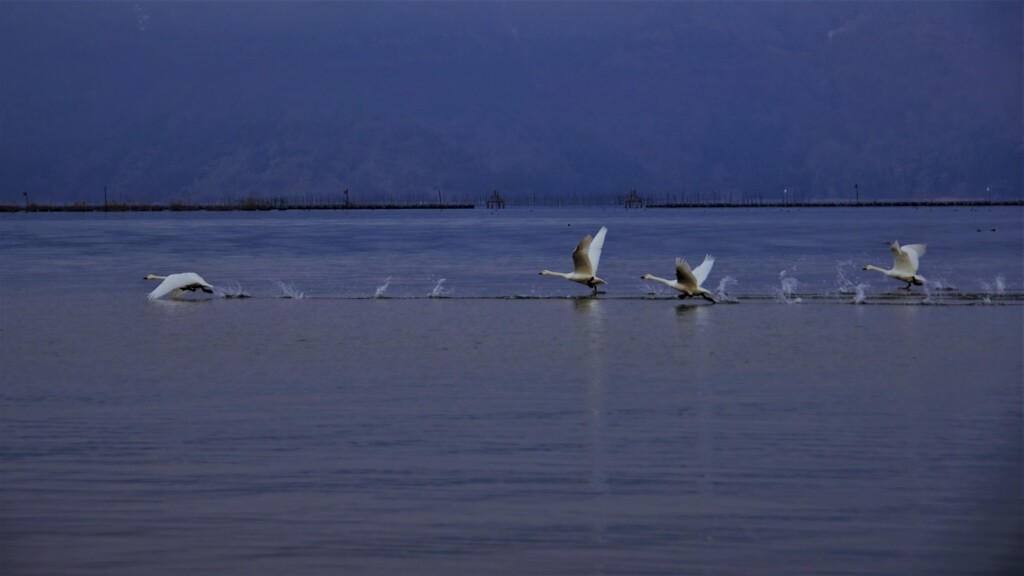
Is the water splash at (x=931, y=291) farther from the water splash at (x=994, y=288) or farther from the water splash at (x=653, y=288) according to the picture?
the water splash at (x=653, y=288)

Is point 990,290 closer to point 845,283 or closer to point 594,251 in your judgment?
point 845,283

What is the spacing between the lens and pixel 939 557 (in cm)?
1045

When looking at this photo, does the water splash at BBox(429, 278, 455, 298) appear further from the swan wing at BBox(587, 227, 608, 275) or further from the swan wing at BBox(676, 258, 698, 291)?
the swan wing at BBox(676, 258, 698, 291)

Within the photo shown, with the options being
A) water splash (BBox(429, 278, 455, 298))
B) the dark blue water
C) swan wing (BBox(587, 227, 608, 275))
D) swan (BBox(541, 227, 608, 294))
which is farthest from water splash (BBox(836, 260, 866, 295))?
water splash (BBox(429, 278, 455, 298))

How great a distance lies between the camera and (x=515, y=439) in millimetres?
14703

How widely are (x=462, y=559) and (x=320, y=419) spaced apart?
19.7ft

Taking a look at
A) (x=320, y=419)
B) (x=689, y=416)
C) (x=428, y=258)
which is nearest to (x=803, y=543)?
(x=689, y=416)

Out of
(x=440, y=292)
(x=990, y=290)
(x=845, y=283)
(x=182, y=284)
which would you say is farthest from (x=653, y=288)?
(x=182, y=284)

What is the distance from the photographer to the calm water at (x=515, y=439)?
1069 centimetres

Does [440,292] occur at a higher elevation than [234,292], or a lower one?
lower

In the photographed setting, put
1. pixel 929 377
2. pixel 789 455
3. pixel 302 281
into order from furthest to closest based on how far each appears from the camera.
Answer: pixel 302 281
pixel 929 377
pixel 789 455

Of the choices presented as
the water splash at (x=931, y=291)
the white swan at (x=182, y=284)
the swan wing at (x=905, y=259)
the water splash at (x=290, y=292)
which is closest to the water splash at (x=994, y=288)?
the water splash at (x=931, y=291)

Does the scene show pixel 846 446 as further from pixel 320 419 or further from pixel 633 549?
pixel 320 419

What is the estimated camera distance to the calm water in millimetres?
10688
